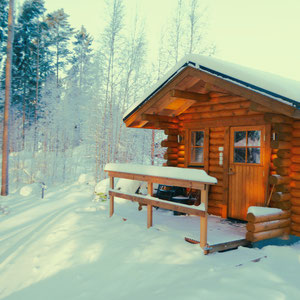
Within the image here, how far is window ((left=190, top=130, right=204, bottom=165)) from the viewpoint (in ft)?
29.7

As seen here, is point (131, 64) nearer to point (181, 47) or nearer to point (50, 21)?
point (181, 47)

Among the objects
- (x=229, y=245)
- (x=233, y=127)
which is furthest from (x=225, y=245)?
(x=233, y=127)

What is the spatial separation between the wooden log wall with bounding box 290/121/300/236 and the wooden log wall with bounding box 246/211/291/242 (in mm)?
145

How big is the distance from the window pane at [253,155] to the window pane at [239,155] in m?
0.15

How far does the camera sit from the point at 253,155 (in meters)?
7.47

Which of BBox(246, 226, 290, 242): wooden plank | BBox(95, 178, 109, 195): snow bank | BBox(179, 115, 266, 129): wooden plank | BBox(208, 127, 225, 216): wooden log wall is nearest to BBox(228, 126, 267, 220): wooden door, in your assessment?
BBox(179, 115, 266, 129): wooden plank

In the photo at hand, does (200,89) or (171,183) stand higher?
(200,89)

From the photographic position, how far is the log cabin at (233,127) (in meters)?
6.40

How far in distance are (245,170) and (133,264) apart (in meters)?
3.92

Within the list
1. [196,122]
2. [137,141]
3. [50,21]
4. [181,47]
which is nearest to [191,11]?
[181,47]

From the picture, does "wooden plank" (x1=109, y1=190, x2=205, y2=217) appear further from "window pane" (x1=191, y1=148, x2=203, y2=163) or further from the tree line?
the tree line

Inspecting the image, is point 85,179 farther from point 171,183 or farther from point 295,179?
point 295,179

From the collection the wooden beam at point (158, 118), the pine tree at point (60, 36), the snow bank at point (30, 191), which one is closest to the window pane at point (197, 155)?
the wooden beam at point (158, 118)

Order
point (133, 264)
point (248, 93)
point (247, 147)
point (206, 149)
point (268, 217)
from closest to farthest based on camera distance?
point (133, 264)
point (268, 217)
point (248, 93)
point (247, 147)
point (206, 149)
